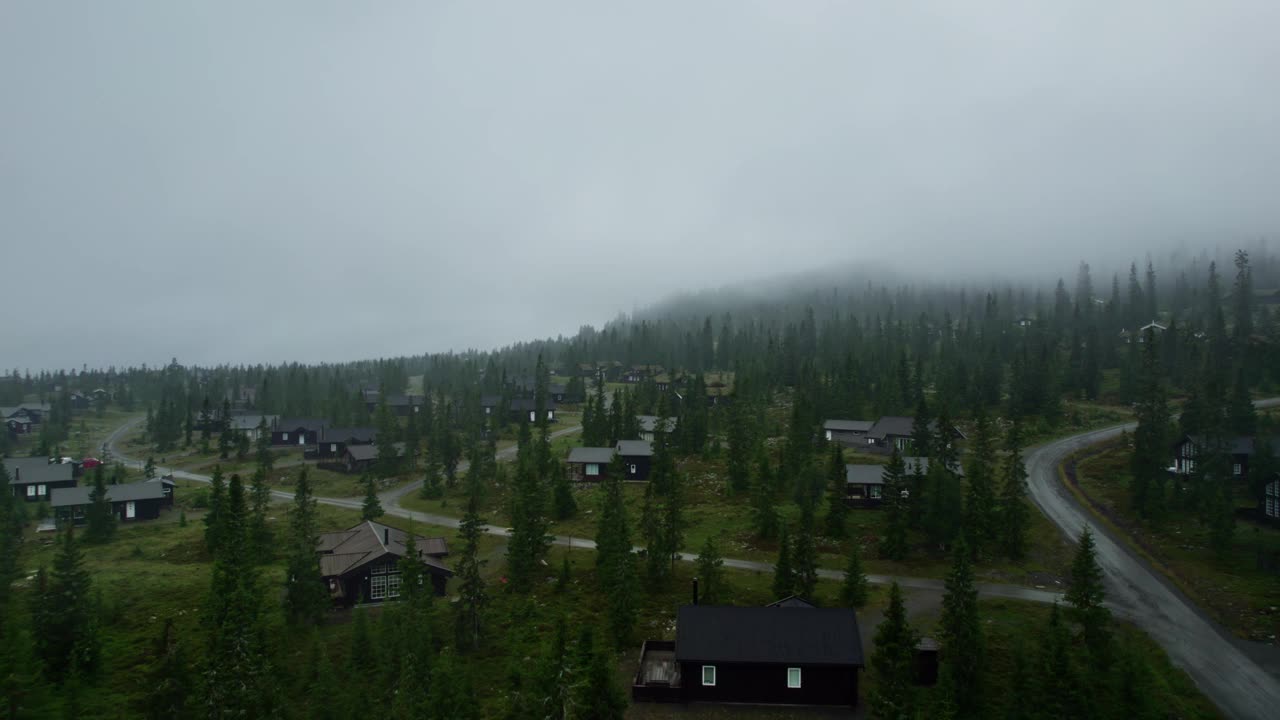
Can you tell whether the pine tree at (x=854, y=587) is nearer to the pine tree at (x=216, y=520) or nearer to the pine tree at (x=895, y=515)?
the pine tree at (x=895, y=515)

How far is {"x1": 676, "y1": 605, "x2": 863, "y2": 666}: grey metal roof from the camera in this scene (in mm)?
35000

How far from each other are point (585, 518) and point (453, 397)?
75.8 metres

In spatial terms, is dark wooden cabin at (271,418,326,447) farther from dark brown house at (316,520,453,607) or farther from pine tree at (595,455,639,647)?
pine tree at (595,455,639,647)

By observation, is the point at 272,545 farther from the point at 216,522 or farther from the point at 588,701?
the point at 588,701

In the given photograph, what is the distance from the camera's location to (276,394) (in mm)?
165250

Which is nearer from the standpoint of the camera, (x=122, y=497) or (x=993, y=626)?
(x=993, y=626)

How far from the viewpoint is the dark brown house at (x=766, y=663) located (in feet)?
115

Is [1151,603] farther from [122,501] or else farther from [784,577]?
[122,501]

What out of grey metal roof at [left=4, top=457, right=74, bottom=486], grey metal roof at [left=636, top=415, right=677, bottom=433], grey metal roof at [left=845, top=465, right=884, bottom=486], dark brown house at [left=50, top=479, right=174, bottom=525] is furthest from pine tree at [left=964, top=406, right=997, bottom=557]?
grey metal roof at [left=4, top=457, right=74, bottom=486]

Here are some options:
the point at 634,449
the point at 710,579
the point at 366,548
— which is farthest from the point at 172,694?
the point at 634,449

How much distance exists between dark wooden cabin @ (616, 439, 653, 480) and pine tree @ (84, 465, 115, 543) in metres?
56.7

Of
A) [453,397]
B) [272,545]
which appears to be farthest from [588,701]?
[453,397]

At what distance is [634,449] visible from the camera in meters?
87.9

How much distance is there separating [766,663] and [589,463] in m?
53.4
